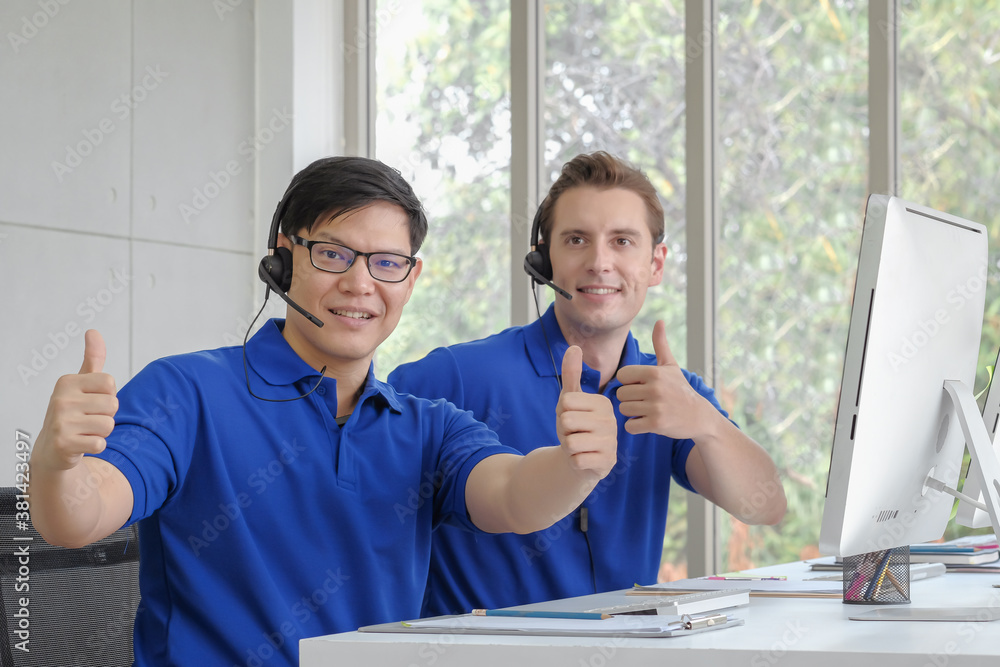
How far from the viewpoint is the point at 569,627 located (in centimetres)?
111

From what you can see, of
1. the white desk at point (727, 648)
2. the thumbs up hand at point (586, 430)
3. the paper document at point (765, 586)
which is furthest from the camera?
the paper document at point (765, 586)

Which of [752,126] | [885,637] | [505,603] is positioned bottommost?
[505,603]

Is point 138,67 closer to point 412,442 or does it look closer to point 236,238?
point 236,238

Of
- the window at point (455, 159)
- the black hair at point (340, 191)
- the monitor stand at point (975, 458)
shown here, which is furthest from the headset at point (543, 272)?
the window at point (455, 159)

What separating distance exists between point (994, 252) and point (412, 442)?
6.75 feet

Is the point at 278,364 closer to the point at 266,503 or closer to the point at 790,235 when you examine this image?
the point at 266,503

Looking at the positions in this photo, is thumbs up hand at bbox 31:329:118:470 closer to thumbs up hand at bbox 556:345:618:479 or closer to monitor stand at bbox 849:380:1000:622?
thumbs up hand at bbox 556:345:618:479

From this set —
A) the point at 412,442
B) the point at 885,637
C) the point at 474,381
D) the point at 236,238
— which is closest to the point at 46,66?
the point at 236,238

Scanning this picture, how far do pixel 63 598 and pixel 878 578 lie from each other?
118cm

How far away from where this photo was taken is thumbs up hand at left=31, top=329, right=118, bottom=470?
110 cm

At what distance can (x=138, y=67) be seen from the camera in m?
3.22

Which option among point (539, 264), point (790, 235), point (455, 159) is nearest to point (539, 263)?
point (539, 264)

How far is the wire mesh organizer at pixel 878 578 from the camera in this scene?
1.38 metres

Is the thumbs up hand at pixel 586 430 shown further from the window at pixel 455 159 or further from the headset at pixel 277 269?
the window at pixel 455 159
